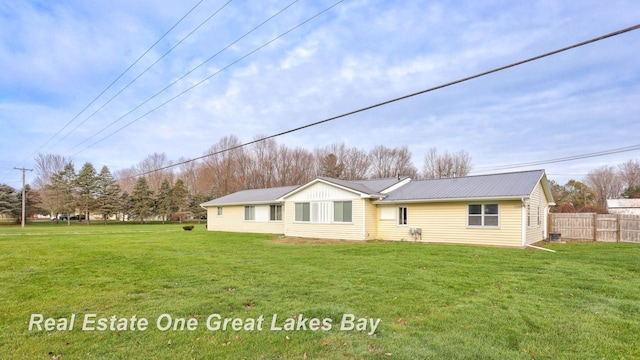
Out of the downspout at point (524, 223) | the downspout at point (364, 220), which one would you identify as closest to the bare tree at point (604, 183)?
the downspout at point (524, 223)

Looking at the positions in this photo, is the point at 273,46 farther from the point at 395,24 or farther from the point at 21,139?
the point at 21,139

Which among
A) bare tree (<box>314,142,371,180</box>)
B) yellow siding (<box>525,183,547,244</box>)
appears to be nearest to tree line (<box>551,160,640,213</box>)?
bare tree (<box>314,142,371,180</box>)

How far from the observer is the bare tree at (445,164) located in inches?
1641

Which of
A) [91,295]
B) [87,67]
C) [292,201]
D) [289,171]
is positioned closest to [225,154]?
[289,171]

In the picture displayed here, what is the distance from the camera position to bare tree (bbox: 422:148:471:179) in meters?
41.7

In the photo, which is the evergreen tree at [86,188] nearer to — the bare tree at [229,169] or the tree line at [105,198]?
the tree line at [105,198]

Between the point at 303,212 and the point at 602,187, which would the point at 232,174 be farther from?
the point at 602,187

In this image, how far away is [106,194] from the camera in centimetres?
4378

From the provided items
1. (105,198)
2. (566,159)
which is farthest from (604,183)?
(105,198)

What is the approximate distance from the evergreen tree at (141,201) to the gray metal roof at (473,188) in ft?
129

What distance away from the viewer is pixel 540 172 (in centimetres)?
1567

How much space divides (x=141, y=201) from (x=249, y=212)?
93.8 feet

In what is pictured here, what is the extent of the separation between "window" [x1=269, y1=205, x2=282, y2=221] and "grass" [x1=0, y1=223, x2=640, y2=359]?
493 inches

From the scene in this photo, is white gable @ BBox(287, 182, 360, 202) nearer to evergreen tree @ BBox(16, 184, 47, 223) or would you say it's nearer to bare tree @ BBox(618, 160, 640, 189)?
evergreen tree @ BBox(16, 184, 47, 223)
